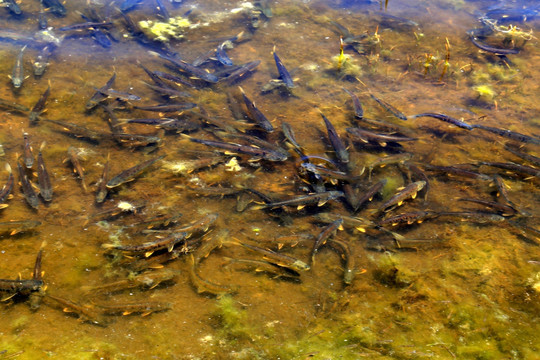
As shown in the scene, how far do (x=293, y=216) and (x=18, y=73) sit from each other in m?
5.21

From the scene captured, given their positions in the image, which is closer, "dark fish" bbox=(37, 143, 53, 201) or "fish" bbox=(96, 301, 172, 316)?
"fish" bbox=(96, 301, 172, 316)

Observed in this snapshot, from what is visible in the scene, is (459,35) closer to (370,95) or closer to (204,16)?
(370,95)

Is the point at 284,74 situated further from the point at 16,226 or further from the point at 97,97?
→ the point at 16,226

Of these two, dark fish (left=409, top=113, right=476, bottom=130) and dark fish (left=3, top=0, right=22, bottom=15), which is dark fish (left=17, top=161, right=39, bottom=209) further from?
dark fish (left=409, top=113, right=476, bottom=130)

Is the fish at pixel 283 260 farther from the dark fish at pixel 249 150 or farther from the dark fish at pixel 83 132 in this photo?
the dark fish at pixel 83 132

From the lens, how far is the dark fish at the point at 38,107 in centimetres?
577

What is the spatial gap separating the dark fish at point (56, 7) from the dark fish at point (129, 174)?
5.38 metres

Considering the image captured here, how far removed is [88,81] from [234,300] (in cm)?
495

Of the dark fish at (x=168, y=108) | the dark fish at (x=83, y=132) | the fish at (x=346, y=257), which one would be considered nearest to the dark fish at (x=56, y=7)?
the dark fish at (x=168, y=108)

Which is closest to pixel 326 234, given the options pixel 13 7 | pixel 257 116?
pixel 257 116

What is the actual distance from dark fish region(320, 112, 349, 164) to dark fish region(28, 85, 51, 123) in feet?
13.9

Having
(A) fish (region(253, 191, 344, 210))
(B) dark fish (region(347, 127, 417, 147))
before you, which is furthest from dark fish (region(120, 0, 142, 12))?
(A) fish (region(253, 191, 344, 210))

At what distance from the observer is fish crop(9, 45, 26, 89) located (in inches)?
250

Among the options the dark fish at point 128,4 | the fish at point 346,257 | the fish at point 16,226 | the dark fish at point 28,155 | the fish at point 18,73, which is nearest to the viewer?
the fish at point 346,257
